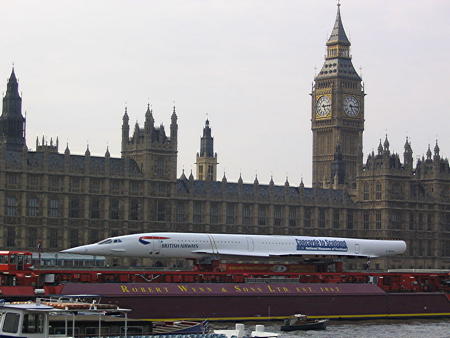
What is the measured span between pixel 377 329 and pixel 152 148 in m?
70.4

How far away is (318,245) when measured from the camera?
111 meters

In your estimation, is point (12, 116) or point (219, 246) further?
point (12, 116)

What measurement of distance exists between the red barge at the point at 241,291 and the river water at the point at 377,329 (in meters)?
1.86

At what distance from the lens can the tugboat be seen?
82.1 metres

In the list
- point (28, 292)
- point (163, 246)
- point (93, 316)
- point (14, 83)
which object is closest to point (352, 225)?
point (14, 83)

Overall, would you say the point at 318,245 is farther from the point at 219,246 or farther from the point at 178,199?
the point at 178,199

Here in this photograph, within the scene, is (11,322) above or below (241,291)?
below

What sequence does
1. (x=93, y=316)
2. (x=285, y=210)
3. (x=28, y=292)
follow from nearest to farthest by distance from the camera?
(x=93, y=316), (x=28, y=292), (x=285, y=210)

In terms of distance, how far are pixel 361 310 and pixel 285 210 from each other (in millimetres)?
Answer: 69822

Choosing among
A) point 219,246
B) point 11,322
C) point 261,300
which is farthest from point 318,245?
point 11,322

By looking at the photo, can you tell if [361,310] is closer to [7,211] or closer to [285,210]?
[7,211]

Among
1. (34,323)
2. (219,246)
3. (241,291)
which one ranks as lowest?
(34,323)

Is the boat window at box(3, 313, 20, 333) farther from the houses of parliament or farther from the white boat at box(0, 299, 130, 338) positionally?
the houses of parliament

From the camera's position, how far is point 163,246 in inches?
3981
